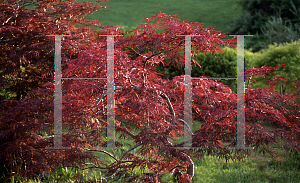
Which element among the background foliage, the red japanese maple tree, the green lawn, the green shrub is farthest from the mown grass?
the green lawn

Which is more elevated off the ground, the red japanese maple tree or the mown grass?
the red japanese maple tree

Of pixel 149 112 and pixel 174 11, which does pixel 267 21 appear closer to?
pixel 174 11

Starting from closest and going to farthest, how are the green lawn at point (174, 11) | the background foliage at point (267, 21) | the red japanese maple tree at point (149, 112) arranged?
the red japanese maple tree at point (149, 112) < the background foliage at point (267, 21) < the green lawn at point (174, 11)

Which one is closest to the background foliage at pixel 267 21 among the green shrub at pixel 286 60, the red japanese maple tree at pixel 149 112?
the green shrub at pixel 286 60

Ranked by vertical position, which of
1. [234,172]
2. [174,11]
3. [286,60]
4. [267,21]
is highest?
[174,11]

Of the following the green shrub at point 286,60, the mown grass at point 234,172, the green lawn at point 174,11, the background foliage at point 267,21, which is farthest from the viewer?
the green lawn at point 174,11

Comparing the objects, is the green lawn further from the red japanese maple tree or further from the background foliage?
the red japanese maple tree

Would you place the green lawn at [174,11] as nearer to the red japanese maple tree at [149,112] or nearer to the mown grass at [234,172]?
the mown grass at [234,172]

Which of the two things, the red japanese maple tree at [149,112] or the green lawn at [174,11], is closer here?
the red japanese maple tree at [149,112]

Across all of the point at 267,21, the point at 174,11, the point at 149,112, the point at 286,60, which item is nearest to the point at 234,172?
the point at 149,112

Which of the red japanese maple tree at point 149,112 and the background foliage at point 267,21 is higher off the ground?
the background foliage at point 267,21

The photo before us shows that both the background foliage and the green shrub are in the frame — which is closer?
the green shrub

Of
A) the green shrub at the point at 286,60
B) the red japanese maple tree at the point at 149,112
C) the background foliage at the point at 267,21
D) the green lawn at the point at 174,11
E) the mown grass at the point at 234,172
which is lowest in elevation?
the mown grass at the point at 234,172

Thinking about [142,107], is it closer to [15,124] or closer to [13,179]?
[15,124]
